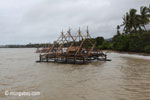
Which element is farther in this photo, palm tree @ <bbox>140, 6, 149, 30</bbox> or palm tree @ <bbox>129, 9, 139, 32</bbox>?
palm tree @ <bbox>129, 9, 139, 32</bbox>

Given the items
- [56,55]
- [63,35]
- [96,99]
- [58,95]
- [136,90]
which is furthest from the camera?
[63,35]

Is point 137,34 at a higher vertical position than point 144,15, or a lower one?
lower

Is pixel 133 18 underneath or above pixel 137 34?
above

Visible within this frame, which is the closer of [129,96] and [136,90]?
[129,96]

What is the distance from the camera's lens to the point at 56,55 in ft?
76.0

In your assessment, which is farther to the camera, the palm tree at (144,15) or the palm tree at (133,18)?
the palm tree at (133,18)

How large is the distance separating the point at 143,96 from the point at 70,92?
3.84m

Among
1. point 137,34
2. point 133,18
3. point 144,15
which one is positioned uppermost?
point 144,15

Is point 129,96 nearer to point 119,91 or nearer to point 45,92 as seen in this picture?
point 119,91

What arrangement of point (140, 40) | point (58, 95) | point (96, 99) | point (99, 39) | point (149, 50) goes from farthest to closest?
point (99, 39)
point (140, 40)
point (149, 50)
point (58, 95)
point (96, 99)

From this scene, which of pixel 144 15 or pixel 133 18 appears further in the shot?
pixel 133 18

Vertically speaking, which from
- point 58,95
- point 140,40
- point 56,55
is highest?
point 140,40

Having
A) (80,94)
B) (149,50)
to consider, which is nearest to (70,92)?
(80,94)

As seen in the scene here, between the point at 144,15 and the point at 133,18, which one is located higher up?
the point at 144,15
